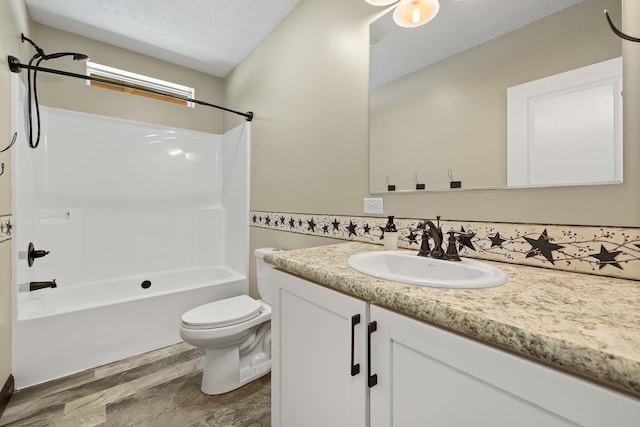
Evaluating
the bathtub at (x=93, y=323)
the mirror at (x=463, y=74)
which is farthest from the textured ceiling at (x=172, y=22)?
the bathtub at (x=93, y=323)

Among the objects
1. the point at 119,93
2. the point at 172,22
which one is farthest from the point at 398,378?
the point at 119,93

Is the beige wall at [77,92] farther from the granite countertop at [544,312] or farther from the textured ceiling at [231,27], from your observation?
the granite countertop at [544,312]

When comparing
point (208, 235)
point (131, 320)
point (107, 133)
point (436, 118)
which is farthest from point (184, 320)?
point (107, 133)

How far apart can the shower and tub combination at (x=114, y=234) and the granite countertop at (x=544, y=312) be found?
188 cm

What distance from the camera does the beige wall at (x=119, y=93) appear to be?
219cm

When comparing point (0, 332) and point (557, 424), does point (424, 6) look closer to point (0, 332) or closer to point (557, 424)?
point (557, 424)

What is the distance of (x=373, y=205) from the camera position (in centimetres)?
143

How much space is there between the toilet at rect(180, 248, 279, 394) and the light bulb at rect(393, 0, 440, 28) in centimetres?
154

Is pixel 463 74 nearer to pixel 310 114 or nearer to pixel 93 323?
pixel 310 114

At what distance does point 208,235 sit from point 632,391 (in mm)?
3077

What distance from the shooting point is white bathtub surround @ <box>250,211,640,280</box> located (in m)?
0.77

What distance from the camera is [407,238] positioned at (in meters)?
1.27

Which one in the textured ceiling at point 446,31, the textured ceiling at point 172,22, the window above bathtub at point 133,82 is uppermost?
the textured ceiling at point 172,22

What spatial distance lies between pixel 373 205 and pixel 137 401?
5.67ft
